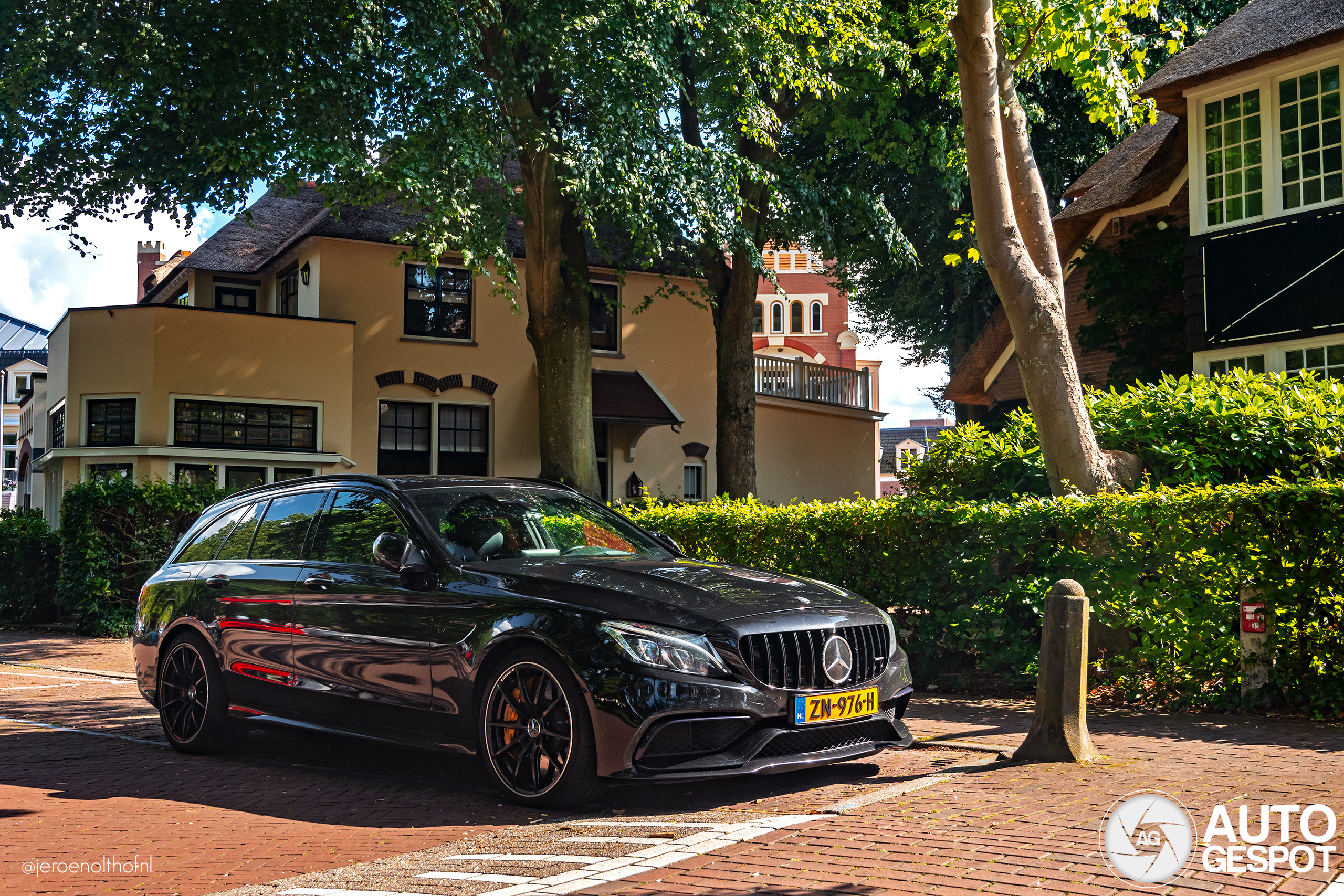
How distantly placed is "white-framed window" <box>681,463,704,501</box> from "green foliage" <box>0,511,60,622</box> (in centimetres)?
1545

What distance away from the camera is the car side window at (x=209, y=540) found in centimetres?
832

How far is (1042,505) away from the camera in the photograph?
9219mm

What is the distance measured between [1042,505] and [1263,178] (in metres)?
9.51

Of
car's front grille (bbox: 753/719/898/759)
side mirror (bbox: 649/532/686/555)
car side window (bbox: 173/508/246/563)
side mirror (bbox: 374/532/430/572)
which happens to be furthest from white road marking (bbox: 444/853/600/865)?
car side window (bbox: 173/508/246/563)

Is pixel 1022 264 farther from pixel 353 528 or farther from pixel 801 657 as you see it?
pixel 353 528

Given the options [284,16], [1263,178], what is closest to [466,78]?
Result: [284,16]

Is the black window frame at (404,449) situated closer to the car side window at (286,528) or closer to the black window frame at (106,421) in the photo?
the black window frame at (106,421)

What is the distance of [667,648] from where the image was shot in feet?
18.7

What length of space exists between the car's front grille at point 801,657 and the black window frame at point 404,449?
2121cm

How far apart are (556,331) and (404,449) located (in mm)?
10434

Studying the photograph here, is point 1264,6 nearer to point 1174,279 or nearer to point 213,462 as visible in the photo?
point 1174,279

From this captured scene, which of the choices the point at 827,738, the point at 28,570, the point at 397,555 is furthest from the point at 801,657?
the point at 28,570

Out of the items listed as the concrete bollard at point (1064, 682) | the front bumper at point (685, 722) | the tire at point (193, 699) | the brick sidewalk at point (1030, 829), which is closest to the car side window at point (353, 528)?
the tire at point (193, 699)

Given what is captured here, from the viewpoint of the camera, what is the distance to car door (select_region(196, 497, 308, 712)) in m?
7.27
